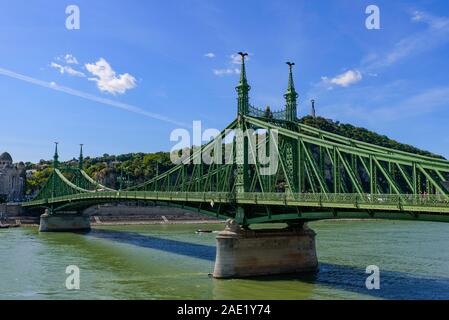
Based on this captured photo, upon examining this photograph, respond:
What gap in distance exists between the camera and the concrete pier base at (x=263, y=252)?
3475cm

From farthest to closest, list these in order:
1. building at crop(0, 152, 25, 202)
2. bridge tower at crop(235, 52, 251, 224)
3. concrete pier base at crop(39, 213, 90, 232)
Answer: building at crop(0, 152, 25, 202)
concrete pier base at crop(39, 213, 90, 232)
bridge tower at crop(235, 52, 251, 224)

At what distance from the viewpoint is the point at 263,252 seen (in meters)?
35.8

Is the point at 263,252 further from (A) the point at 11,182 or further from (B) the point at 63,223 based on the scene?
(A) the point at 11,182

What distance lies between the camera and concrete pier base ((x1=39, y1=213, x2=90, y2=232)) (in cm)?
8519

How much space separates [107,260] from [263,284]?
19855 mm

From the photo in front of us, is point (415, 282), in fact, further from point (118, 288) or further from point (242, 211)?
point (118, 288)

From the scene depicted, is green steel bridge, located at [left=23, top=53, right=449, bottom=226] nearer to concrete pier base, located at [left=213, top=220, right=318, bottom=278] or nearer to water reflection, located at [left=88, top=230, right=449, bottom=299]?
concrete pier base, located at [left=213, top=220, right=318, bottom=278]

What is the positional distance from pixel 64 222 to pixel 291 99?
58.8 m

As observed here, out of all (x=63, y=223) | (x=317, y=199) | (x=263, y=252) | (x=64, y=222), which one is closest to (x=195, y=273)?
(x=263, y=252)

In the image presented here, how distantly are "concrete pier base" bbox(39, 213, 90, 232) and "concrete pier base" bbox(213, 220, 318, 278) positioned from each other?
57913 millimetres

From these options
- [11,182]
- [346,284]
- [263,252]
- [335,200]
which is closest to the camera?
[335,200]

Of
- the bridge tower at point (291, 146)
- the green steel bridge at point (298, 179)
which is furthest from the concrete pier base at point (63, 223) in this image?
the bridge tower at point (291, 146)

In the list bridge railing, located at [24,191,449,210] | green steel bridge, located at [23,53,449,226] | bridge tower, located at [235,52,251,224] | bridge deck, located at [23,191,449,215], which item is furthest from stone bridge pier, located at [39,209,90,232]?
bridge tower, located at [235,52,251,224]

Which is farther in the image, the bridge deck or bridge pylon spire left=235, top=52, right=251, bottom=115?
bridge pylon spire left=235, top=52, right=251, bottom=115
